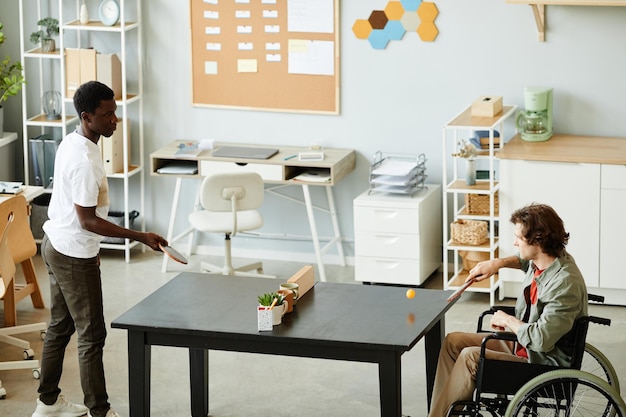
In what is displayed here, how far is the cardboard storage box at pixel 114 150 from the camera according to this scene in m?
6.94

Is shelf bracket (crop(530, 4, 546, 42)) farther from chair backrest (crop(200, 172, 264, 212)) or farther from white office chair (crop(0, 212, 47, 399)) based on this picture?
white office chair (crop(0, 212, 47, 399))

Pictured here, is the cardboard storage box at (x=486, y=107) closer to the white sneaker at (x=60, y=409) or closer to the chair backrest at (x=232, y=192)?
the chair backrest at (x=232, y=192)

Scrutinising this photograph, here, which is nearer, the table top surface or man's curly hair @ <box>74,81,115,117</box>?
the table top surface

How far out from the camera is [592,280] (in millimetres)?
6031

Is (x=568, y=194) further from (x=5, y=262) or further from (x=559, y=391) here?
(x=5, y=262)

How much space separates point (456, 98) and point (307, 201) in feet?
3.45

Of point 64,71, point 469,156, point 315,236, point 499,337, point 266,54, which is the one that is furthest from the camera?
point 64,71

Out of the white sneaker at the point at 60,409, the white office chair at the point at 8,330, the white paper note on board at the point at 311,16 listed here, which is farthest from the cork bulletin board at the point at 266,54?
the white sneaker at the point at 60,409

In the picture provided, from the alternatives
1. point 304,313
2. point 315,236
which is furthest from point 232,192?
point 304,313

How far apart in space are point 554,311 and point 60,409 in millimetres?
2085

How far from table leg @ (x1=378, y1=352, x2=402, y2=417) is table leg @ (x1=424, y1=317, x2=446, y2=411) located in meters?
0.60

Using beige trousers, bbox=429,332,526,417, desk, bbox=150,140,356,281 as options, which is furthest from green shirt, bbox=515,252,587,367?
desk, bbox=150,140,356,281

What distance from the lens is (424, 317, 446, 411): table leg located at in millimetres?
4461

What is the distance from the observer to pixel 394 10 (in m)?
6.52
